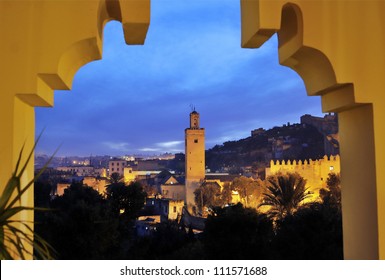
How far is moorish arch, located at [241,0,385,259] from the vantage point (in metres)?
1.94

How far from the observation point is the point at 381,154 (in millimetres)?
1941

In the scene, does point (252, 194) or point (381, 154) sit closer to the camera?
point (381, 154)

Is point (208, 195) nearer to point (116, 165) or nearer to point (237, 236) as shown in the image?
point (237, 236)

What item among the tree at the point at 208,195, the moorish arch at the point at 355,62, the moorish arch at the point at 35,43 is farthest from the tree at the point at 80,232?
the tree at the point at 208,195

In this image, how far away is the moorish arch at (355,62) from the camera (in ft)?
6.38

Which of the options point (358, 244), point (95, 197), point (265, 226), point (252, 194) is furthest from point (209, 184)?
point (358, 244)

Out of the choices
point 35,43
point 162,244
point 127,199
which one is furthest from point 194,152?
point 35,43

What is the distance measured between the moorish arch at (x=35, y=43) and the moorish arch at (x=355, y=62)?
0.71 meters

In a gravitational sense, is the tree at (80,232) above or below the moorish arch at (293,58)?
below

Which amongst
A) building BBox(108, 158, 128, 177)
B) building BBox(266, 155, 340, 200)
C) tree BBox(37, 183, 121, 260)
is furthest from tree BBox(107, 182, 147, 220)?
building BBox(108, 158, 128, 177)

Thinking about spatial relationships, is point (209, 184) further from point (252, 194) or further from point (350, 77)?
point (350, 77)

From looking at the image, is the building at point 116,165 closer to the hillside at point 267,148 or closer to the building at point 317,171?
the hillside at point 267,148

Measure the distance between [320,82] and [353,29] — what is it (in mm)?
318

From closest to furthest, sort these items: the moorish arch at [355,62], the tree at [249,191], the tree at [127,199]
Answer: the moorish arch at [355,62], the tree at [127,199], the tree at [249,191]
